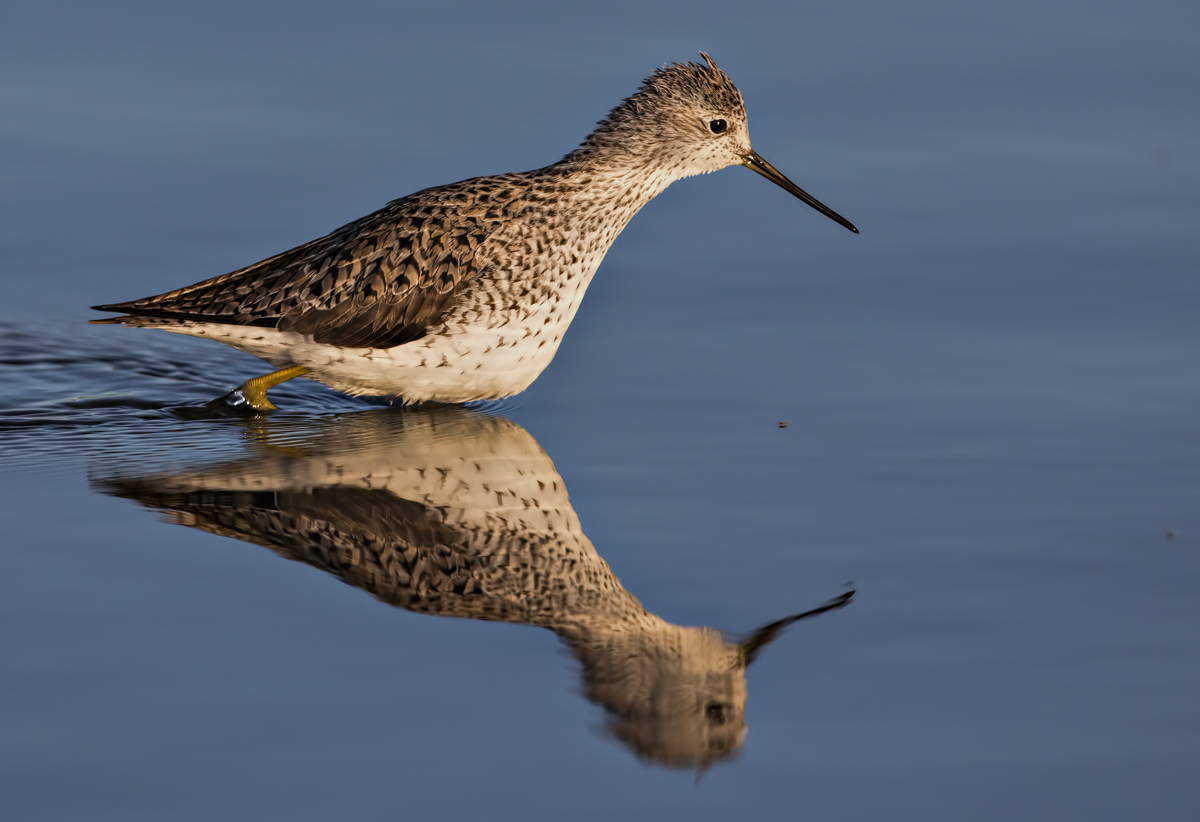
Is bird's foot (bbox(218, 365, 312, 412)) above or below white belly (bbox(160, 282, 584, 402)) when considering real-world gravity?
below

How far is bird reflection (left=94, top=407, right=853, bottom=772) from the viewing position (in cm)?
575

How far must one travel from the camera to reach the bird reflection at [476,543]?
18.9 ft

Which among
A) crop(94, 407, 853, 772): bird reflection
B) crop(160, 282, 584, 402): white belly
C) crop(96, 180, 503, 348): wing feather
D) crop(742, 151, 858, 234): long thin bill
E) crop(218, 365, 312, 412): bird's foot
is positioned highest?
crop(742, 151, 858, 234): long thin bill

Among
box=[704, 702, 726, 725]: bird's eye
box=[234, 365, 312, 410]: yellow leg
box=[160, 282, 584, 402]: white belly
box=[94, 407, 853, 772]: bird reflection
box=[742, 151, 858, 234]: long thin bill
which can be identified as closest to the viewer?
box=[704, 702, 726, 725]: bird's eye

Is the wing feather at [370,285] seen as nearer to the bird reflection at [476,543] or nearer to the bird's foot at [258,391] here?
the bird's foot at [258,391]

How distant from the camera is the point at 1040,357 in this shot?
8844mm

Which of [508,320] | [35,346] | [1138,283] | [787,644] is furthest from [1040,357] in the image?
[35,346]

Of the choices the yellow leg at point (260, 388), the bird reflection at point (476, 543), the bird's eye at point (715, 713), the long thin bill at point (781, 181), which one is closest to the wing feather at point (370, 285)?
the yellow leg at point (260, 388)

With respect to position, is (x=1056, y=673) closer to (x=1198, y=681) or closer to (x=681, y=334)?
(x=1198, y=681)

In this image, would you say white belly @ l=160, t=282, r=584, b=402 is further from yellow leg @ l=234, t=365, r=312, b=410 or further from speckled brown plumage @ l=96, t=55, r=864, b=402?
yellow leg @ l=234, t=365, r=312, b=410

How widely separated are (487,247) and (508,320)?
17.6 inches

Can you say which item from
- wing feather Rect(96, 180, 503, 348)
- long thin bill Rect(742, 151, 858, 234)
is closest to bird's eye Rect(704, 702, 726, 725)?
wing feather Rect(96, 180, 503, 348)

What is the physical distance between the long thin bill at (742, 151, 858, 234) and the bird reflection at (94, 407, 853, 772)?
2.35 m

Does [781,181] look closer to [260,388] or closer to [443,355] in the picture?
[443,355]
